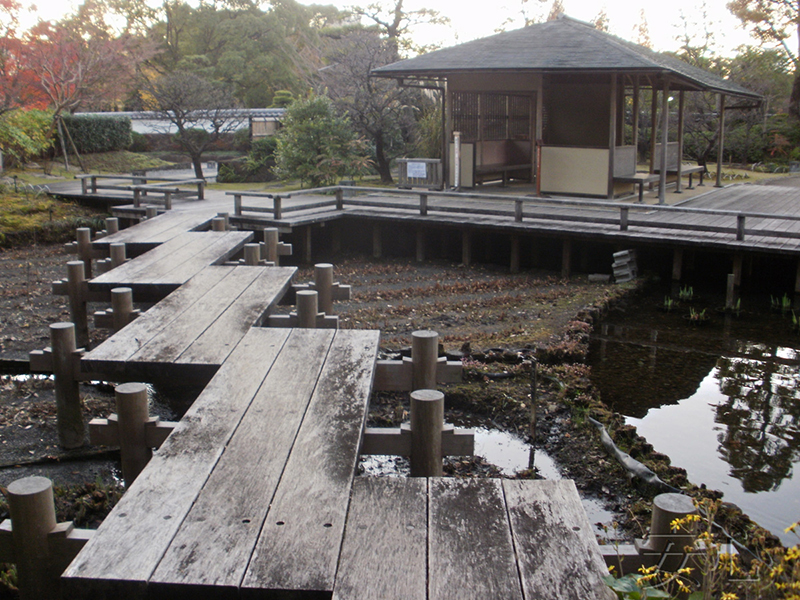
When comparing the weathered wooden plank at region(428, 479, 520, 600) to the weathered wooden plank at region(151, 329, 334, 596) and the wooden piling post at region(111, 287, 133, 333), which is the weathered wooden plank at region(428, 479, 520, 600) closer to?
the weathered wooden plank at region(151, 329, 334, 596)

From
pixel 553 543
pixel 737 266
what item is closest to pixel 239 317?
pixel 553 543

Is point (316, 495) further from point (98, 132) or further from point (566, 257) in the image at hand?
point (98, 132)

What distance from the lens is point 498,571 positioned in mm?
2027

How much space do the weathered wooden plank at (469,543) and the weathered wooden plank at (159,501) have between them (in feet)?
2.66

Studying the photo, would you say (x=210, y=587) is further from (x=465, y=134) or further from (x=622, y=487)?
(x=465, y=134)

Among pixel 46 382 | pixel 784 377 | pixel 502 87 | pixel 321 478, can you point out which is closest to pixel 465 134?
pixel 502 87

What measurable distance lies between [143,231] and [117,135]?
1775 centimetres

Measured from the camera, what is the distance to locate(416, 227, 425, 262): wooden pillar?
1324 centimetres

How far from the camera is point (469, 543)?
215 centimetres

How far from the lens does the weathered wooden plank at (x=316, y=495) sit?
2.00 metres

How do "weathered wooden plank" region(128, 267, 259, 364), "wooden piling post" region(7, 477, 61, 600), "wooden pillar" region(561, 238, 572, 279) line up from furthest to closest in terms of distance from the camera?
"wooden pillar" region(561, 238, 572, 279) < "weathered wooden plank" region(128, 267, 259, 364) < "wooden piling post" region(7, 477, 61, 600)

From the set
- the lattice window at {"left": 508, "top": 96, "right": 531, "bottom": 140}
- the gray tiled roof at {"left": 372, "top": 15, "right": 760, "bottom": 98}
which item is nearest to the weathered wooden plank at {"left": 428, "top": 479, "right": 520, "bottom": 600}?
the gray tiled roof at {"left": 372, "top": 15, "right": 760, "bottom": 98}

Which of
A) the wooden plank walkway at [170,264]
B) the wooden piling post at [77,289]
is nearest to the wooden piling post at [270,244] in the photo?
the wooden plank walkway at [170,264]

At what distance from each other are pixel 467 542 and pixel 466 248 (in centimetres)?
1085
